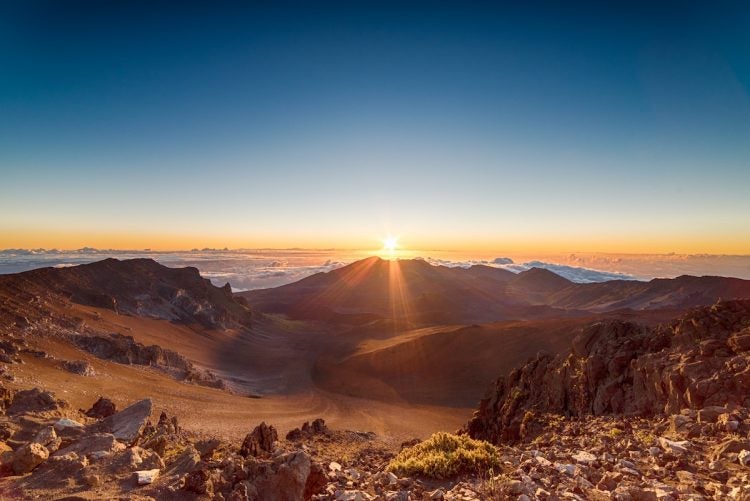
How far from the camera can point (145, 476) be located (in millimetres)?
5430

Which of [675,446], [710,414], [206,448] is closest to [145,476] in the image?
[206,448]

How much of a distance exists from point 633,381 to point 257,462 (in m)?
10.7

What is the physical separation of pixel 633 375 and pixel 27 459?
1360 centimetres

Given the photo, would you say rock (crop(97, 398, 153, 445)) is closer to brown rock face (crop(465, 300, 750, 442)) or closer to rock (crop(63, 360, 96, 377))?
brown rock face (crop(465, 300, 750, 442))

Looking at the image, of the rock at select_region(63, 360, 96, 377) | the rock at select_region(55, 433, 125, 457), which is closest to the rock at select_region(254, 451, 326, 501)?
the rock at select_region(55, 433, 125, 457)

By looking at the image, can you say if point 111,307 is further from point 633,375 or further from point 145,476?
point 633,375

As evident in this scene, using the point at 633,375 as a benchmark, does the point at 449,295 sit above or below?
below

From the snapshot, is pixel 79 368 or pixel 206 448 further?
pixel 79 368

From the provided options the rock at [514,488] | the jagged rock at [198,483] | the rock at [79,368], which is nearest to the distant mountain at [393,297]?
the rock at [79,368]

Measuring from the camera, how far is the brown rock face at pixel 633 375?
29.3ft

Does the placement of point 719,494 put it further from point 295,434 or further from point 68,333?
point 68,333

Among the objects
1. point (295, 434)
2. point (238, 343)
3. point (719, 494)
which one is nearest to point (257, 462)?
point (719, 494)

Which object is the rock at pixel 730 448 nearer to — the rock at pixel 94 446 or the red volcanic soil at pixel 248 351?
the rock at pixel 94 446

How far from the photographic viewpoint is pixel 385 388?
40312 millimetres
